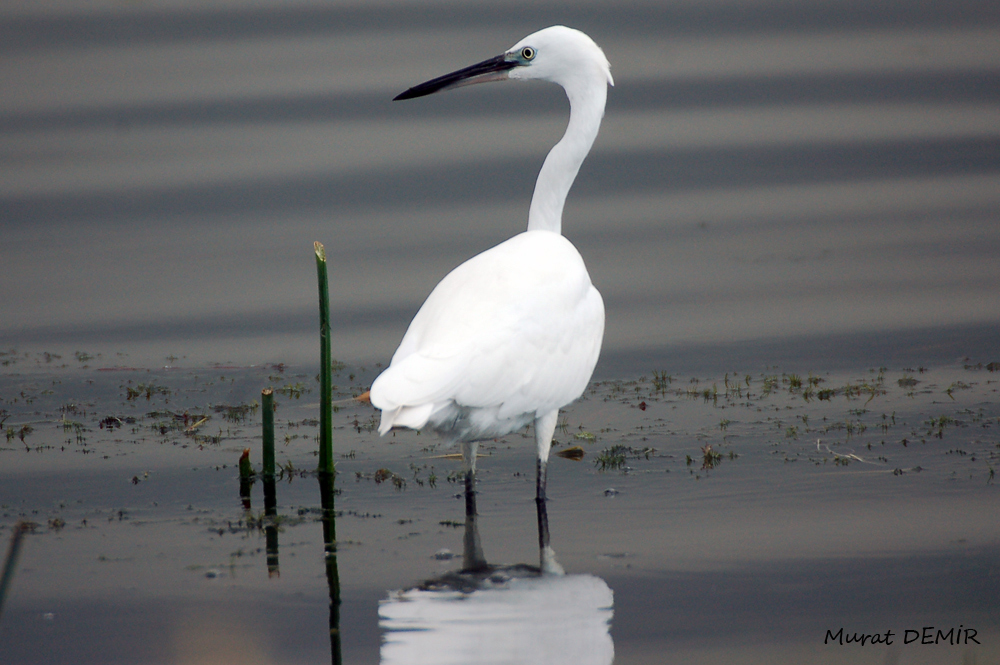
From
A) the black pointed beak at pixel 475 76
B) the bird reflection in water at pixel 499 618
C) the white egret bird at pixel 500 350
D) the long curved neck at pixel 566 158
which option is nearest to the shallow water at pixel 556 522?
the bird reflection in water at pixel 499 618

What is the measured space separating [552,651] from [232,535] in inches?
60.2

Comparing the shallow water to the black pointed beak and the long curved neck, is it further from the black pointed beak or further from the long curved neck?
the black pointed beak

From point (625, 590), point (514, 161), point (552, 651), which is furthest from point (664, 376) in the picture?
point (514, 161)

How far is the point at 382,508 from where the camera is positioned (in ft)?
15.6

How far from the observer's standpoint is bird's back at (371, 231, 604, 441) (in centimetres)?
406

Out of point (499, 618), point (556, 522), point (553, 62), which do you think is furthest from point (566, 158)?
point (499, 618)

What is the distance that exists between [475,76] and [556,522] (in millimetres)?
2580

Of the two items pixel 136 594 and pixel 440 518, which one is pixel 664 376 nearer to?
pixel 440 518

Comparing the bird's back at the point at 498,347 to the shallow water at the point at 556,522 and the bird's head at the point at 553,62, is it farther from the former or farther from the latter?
the bird's head at the point at 553,62

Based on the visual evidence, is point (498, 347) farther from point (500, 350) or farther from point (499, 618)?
point (499, 618)

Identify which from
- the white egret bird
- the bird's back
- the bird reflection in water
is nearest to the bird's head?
the white egret bird

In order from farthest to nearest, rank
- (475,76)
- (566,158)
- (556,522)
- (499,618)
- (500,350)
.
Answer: (475,76), (566,158), (556,522), (500,350), (499,618)

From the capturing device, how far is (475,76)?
19.7 feet

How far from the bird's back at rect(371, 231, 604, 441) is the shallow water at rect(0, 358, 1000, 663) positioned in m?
0.54
